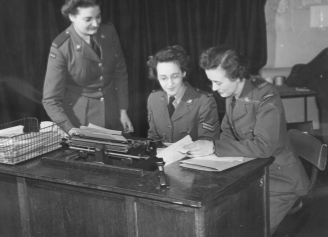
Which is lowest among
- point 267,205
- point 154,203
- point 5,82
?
point 267,205

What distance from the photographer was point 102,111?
3.64 meters

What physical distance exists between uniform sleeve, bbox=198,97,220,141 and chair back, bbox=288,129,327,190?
546 millimetres

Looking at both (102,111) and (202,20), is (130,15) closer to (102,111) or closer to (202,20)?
(202,20)

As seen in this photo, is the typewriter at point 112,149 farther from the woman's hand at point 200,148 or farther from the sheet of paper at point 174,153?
the woman's hand at point 200,148

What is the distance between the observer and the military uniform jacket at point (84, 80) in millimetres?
3445

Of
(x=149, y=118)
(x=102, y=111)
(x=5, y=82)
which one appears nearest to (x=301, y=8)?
(x=149, y=118)

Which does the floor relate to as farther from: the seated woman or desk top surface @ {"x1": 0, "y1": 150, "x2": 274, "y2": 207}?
desk top surface @ {"x1": 0, "y1": 150, "x2": 274, "y2": 207}

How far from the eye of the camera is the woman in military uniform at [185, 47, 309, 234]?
2745 mm

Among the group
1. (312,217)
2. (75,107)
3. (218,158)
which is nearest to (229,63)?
(218,158)

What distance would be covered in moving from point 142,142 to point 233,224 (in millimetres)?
737

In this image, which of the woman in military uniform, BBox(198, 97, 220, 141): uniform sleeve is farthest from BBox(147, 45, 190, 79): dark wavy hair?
the woman in military uniform

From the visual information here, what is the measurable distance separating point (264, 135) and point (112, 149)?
90 cm

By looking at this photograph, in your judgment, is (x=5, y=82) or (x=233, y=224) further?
(x=5, y=82)

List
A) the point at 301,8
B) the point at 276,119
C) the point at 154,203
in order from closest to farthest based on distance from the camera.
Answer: the point at 154,203
the point at 276,119
the point at 301,8
